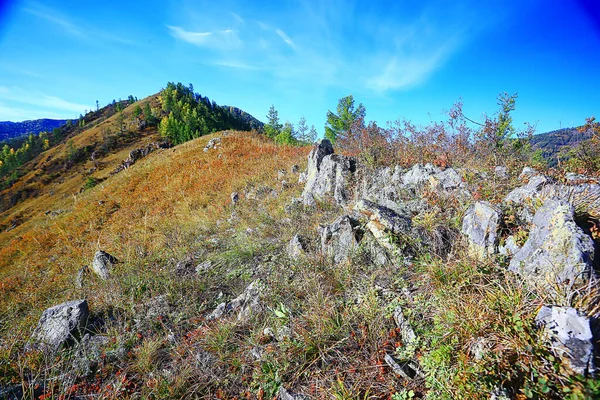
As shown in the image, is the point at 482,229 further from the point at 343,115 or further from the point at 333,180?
the point at 343,115

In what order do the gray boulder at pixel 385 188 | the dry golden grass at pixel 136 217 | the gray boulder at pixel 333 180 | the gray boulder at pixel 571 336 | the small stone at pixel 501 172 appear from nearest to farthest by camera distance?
the gray boulder at pixel 571 336 → the small stone at pixel 501 172 → the gray boulder at pixel 385 188 → the dry golden grass at pixel 136 217 → the gray boulder at pixel 333 180

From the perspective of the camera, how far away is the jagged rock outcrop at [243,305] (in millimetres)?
3452

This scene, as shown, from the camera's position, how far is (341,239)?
4.21 m

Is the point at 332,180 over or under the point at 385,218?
over

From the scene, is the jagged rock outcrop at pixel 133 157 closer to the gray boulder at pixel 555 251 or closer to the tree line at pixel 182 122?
the tree line at pixel 182 122

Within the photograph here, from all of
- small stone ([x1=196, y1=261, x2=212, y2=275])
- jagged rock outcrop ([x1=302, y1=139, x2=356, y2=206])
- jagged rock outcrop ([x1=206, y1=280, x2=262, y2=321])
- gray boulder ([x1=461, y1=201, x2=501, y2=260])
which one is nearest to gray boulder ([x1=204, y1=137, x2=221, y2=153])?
jagged rock outcrop ([x1=302, y1=139, x2=356, y2=206])

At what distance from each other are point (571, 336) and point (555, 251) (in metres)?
1.04

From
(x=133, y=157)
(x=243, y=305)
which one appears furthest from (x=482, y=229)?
(x=133, y=157)

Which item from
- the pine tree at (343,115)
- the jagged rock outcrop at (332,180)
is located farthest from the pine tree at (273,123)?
the jagged rock outcrop at (332,180)

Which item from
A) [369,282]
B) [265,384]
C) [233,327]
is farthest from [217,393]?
[369,282]

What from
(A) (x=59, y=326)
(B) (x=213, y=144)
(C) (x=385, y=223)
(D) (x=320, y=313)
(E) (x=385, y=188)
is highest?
(B) (x=213, y=144)

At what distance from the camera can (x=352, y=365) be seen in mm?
2494

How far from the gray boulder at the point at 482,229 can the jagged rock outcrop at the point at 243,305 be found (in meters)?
3.01

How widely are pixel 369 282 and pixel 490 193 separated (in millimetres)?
2698
